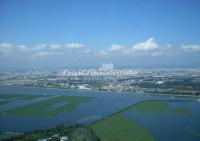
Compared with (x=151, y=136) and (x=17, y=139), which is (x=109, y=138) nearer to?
(x=151, y=136)

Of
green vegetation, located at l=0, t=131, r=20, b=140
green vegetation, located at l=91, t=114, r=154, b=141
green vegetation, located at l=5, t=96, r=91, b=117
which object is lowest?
green vegetation, located at l=0, t=131, r=20, b=140

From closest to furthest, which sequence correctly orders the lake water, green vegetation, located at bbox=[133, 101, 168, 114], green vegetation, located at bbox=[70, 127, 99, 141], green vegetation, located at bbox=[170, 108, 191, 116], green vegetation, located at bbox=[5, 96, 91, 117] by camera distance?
1. green vegetation, located at bbox=[70, 127, 99, 141]
2. the lake water
3. green vegetation, located at bbox=[170, 108, 191, 116]
4. green vegetation, located at bbox=[5, 96, 91, 117]
5. green vegetation, located at bbox=[133, 101, 168, 114]

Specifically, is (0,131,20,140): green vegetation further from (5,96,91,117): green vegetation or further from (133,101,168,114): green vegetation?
(133,101,168,114): green vegetation

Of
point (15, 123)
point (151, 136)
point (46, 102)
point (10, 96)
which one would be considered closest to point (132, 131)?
point (151, 136)

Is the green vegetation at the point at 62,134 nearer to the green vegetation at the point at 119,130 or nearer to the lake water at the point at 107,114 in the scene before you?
the green vegetation at the point at 119,130

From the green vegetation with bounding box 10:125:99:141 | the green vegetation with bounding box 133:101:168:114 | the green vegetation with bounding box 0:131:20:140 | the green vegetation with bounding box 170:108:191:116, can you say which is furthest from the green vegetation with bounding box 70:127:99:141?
the green vegetation with bounding box 170:108:191:116

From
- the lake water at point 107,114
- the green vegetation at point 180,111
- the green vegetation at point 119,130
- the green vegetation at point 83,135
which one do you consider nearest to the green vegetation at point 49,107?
the lake water at point 107,114

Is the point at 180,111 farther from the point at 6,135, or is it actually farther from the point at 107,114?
the point at 6,135
